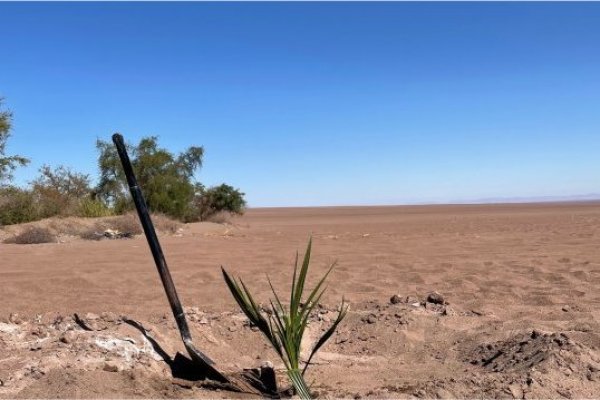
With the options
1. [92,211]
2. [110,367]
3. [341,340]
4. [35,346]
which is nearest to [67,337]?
[35,346]

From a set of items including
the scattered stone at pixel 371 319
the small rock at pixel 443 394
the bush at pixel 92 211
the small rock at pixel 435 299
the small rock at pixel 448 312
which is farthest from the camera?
the bush at pixel 92 211

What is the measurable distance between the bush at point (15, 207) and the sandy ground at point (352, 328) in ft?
36.7

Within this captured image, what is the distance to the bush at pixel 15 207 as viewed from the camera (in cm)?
2089

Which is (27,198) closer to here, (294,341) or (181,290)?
(181,290)

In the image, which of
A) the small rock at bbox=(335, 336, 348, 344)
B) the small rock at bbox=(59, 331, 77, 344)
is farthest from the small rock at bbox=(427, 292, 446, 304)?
the small rock at bbox=(59, 331, 77, 344)

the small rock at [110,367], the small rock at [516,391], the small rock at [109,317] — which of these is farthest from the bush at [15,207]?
the small rock at [516,391]

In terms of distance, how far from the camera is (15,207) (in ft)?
69.4

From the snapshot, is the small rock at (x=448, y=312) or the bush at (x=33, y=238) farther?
the bush at (x=33, y=238)

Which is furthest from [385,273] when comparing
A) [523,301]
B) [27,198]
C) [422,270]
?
[27,198]

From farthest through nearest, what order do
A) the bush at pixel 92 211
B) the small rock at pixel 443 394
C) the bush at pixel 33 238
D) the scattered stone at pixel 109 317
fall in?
the bush at pixel 92 211 → the bush at pixel 33 238 → the scattered stone at pixel 109 317 → the small rock at pixel 443 394

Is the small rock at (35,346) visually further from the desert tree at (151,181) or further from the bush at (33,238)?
the desert tree at (151,181)

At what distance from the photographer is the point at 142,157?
27.6m

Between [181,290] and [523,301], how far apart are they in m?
4.64

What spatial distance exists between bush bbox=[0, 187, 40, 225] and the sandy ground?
11.2m
